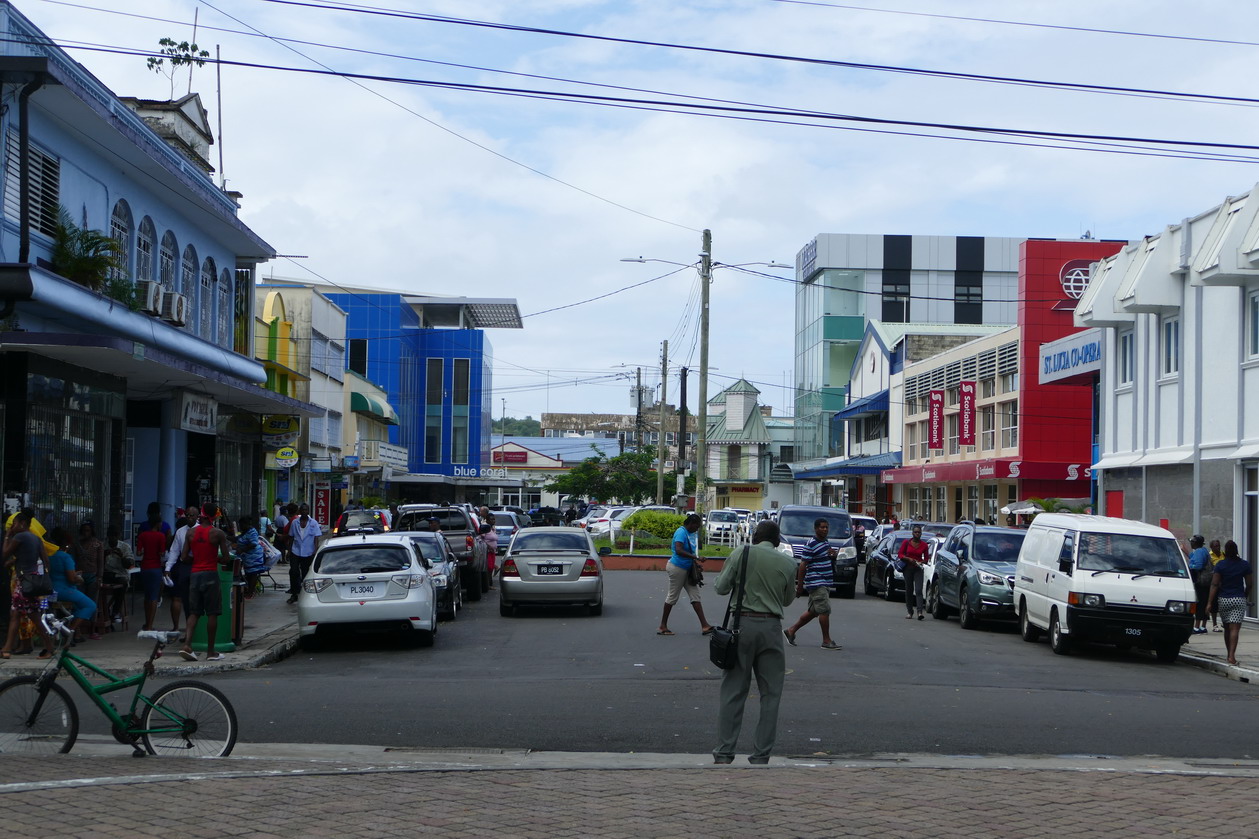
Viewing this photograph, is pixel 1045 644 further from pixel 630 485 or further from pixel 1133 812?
pixel 630 485

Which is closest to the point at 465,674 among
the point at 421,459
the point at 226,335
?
the point at 226,335

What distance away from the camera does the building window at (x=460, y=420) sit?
84.4 m

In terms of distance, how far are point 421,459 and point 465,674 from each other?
6954 cm

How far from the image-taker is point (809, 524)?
32.2 metres

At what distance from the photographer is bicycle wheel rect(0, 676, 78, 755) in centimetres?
916

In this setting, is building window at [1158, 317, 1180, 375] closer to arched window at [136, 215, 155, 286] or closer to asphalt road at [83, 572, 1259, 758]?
asphalt road at [83, 572, 1259, 758]

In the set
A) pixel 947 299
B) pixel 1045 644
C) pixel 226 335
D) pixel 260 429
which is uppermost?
pixel 947 299

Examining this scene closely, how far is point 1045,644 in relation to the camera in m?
20.6

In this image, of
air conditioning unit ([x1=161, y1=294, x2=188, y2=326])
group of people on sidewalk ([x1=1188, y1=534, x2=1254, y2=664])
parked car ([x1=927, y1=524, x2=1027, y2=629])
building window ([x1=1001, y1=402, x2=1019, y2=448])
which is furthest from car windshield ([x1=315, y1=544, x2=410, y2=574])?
building window ([x1=1001, y1=402, x2=1019, y2=448])

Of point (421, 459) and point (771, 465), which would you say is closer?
point (421, 459)

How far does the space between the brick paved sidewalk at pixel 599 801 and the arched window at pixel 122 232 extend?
46.8 ft

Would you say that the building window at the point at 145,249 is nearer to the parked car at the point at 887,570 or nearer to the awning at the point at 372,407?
the parked car at the point at 887,570

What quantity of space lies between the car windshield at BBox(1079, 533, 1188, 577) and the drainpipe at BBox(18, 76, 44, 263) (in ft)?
50.4

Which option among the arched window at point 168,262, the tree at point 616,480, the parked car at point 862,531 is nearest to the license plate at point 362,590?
the arched window at point 168,262
